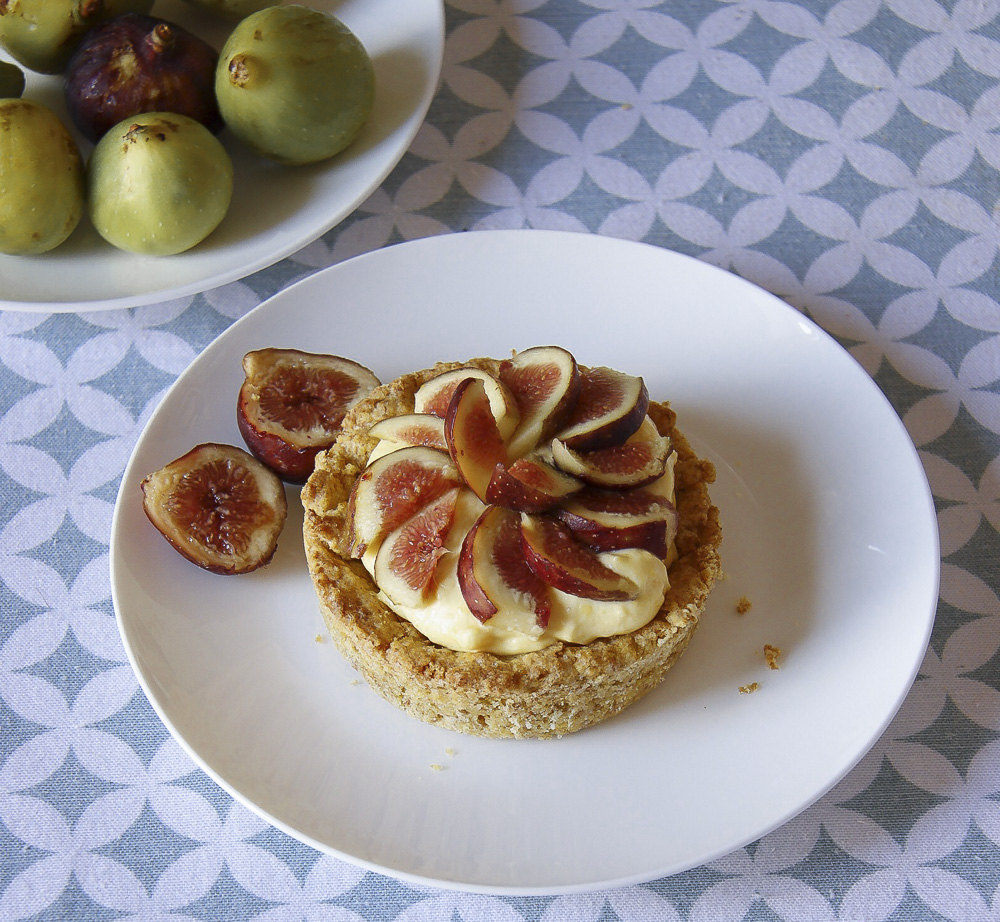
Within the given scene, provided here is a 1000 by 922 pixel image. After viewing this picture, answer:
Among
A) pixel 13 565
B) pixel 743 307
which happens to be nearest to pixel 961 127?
pixel 743 307

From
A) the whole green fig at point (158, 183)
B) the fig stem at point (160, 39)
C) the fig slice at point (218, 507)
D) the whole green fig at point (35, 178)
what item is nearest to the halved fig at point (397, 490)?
the fig slice at point (218, 507)

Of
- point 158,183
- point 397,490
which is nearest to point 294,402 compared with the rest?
point 397,490

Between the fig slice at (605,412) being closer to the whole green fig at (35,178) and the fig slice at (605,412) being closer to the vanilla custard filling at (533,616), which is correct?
the vanilla custard filling at (533,616)

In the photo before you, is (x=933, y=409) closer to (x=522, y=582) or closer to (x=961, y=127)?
(x=961, y=127)

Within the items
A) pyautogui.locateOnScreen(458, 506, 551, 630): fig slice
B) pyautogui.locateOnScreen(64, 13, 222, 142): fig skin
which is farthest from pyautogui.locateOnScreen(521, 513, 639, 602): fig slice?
pyautogui.locateOnScreen(64, 13, 222, 142): fig skin

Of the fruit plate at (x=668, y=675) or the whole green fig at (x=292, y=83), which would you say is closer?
the fruit plate at (x=668, y=675)

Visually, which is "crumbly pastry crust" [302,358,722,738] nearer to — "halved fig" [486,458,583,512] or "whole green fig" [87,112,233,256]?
"halved fig" [486,458,583,512]
